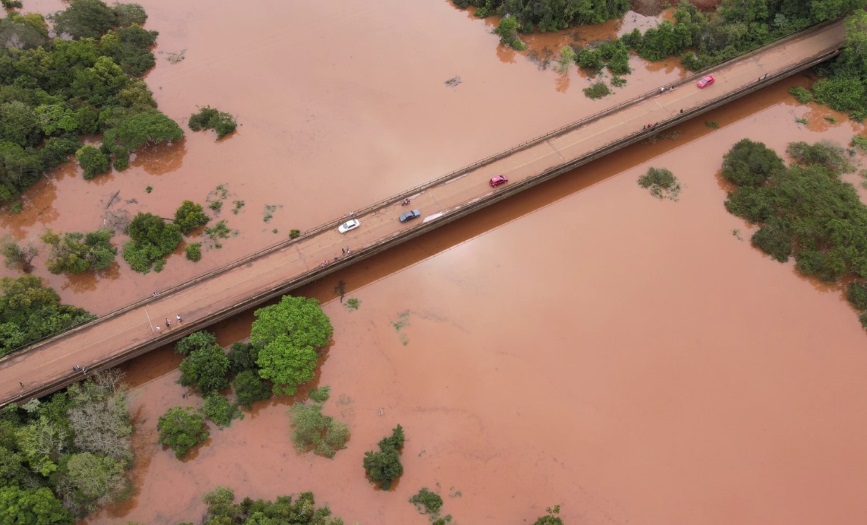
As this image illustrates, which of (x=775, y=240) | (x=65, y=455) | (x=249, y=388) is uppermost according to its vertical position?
(x=65, y=455)

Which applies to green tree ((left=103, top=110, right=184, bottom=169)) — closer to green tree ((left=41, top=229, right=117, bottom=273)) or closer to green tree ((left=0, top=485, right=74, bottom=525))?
green tree ((left=41, top=229, right=117, bottom=273))

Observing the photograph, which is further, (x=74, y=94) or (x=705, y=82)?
(x=74, y=94)

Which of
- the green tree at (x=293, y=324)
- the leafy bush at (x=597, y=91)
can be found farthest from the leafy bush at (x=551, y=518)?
the leafy bush at (x=597, y=91)

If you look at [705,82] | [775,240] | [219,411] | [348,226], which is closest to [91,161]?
[348,226]

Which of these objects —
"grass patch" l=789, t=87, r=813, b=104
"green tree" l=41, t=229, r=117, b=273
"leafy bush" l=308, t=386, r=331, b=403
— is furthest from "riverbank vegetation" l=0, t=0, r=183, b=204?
"grass patch" l=789, t=87, r=813, b=104

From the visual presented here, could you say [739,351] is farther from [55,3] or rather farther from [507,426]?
[55,3]

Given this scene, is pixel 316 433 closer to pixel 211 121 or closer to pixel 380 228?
pixel 380 228

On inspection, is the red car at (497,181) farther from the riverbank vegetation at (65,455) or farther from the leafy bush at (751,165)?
the riverbank vegetation at (65,455)

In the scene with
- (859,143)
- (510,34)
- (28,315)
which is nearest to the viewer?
(28,315)
